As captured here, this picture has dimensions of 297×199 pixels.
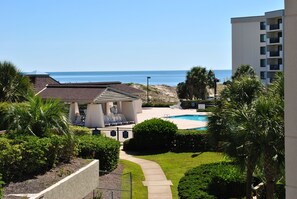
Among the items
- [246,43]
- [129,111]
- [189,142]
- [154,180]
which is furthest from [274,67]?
[154,180]

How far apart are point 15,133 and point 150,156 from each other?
12566mm

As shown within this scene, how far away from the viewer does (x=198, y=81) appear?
6538 centimetres

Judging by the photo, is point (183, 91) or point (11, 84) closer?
point (11, 84)

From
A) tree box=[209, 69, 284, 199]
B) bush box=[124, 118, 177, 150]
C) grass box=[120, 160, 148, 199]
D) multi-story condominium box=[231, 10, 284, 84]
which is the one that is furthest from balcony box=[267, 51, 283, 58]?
tree box=[209, 69, 284, 199]

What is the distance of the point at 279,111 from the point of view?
1202cm

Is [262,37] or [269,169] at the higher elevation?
[262,37]

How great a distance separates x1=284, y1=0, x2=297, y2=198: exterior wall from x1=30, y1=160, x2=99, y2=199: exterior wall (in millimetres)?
7168

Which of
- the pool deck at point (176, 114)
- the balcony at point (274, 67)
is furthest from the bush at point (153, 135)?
the balcony at point (274, 67)

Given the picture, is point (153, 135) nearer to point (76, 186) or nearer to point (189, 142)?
point (189, 142)

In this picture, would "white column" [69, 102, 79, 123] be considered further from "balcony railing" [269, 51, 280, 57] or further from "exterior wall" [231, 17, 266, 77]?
"exterior wall" [231, 17, 266, 77]

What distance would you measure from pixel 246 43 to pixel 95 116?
131ft

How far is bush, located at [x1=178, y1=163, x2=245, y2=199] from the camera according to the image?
1470 centimetres

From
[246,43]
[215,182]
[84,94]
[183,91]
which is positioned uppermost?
[246,43]

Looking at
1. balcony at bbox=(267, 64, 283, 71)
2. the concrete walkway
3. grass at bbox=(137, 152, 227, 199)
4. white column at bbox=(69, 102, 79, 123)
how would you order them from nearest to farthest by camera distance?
1. the concrete walkway
2. grass at bbox=(137, 152, 227, 199)
3. white column at bbox=(69, 102, 79, 123)
4. balcony at bbox=(267, 64, 283, 71)
